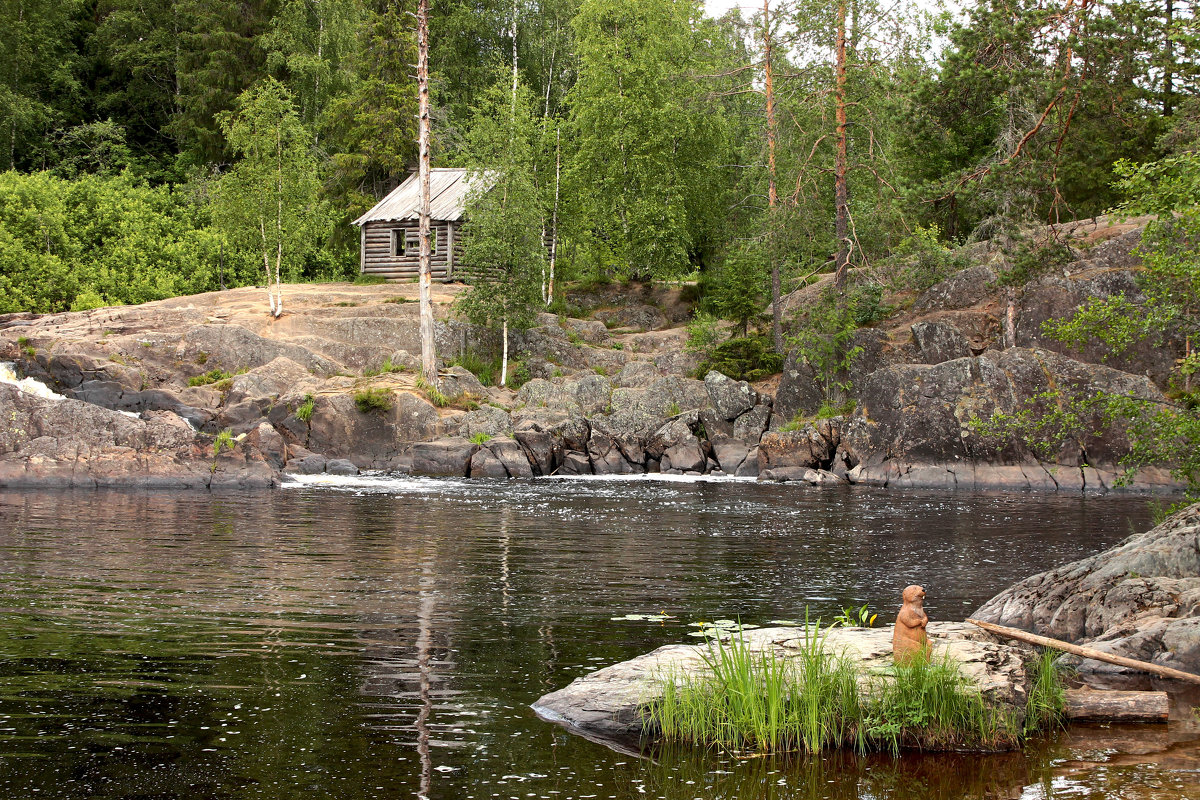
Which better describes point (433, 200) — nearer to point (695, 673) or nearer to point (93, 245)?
point (93, 245)

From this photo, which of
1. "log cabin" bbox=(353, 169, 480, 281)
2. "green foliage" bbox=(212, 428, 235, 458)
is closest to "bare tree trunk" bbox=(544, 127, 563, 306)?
"log cabin" bbox=(353, 169, 480, 281)

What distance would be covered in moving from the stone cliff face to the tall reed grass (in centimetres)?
2233

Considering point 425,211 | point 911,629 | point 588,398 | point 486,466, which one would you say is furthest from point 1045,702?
point 425,211

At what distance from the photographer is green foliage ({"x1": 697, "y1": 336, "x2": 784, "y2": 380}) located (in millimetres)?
37688

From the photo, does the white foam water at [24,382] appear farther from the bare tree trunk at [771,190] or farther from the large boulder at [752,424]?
the bare tree trunk at [771,190]

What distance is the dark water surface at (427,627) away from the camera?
6.84 m

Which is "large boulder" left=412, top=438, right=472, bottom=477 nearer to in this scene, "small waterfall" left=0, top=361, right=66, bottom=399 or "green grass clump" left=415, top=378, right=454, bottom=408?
"green grass clump" left=415, top=378, right=454, bottom=408

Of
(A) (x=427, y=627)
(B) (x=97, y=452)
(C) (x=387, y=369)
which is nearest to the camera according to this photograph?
(A) (x=427, y=627)

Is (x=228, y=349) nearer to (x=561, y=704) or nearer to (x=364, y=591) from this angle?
(x=364, y=591)

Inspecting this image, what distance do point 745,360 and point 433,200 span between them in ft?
59.7

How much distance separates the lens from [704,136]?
148 ft

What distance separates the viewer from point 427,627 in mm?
11367

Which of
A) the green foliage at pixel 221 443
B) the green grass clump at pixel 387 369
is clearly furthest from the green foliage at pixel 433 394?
the green foliage at pixel 221 443

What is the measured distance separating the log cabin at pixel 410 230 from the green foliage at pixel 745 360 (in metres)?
13.8
